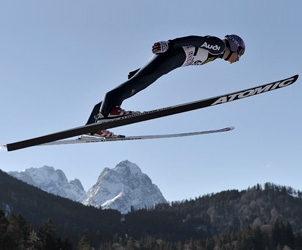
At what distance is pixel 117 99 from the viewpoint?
6648 millimetres

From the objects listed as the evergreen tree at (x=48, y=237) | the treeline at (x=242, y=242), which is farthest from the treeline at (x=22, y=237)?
the treeline at (x=242, y=242)

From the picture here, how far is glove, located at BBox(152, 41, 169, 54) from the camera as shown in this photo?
21.3ft

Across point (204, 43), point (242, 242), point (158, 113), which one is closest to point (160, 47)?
point (204, 43)

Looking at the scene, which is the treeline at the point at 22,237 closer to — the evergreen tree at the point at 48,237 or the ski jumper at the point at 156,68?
the evergreen tree at the point at 48,237

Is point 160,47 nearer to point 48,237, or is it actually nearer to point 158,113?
point 158,113

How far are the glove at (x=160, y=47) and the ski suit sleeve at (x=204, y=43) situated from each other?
11cm

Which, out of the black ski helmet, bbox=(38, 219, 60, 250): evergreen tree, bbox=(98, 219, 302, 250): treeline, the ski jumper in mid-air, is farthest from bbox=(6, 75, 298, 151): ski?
bbox=(98, 219, 302, 250): treeline

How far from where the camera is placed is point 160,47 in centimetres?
648

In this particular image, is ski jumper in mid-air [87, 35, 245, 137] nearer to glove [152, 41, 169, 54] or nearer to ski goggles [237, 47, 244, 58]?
glove [152, 41, 169, 54]

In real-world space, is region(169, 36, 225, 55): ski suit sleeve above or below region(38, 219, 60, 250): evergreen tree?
above

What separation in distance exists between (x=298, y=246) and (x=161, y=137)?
181862 millimetres

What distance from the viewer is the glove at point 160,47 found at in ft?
21.3

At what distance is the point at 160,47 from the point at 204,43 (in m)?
0.90

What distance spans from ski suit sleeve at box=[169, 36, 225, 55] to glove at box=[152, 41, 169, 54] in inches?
4.2
